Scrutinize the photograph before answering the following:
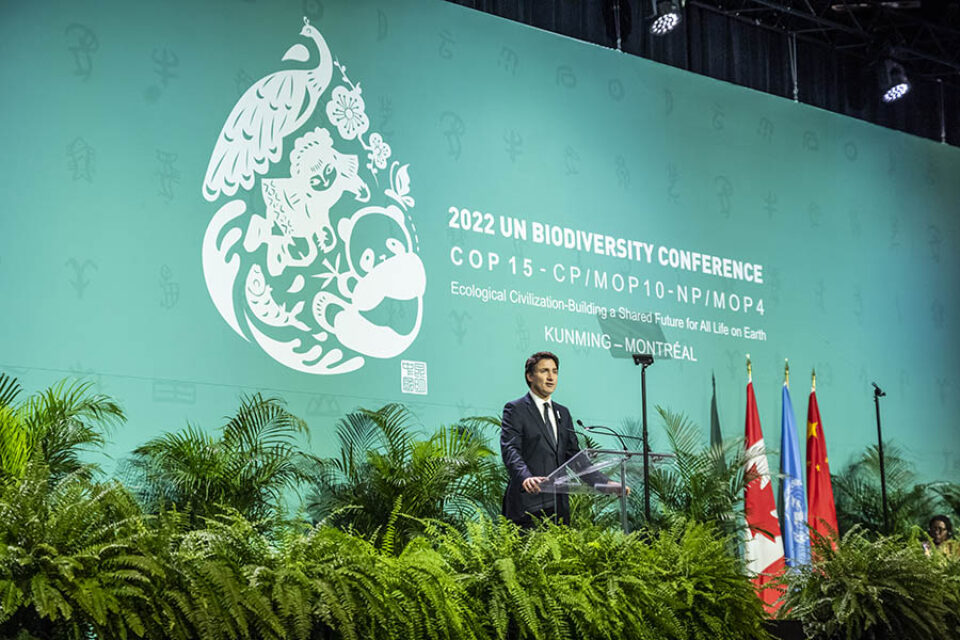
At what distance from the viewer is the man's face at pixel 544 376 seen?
19.9 feet

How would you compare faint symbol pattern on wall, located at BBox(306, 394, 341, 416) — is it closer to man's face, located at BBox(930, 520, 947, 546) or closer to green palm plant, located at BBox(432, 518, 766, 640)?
green palm plant, located at BBox(432, 518, 766, 640)

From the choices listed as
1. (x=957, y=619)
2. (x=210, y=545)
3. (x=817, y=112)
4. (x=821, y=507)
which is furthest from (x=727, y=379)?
(x=210, y=545)

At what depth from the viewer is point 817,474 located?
31.4 feet

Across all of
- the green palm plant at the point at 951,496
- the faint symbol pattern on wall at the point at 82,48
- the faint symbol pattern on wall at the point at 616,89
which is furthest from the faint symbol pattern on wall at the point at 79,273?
the green palm plant at the point at 951,496

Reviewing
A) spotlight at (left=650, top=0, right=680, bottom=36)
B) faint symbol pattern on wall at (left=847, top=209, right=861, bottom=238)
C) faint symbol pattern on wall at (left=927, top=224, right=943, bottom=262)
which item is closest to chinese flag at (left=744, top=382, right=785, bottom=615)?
faint symbol pattern on wall at (left=847, top=209, right=861, bottom=238)

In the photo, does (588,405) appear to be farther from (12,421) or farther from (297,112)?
(12,421)

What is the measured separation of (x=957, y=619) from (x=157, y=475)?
4.01m

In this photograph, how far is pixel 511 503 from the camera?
233 inches

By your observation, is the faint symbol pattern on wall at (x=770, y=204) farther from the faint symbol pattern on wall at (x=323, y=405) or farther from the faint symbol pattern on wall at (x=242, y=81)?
the faint symbol pattern on wall at (x=242, y=81)

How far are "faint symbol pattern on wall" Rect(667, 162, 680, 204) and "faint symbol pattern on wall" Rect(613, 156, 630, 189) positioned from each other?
42cm

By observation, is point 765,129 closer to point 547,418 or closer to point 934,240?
point 934,240

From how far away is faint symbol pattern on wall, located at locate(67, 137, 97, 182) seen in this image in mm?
6723

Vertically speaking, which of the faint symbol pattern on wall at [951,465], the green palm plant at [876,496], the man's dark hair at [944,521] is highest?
the faint symbol pattern on wall at [951,465]

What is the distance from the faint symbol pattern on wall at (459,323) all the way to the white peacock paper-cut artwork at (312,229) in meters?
0.26
